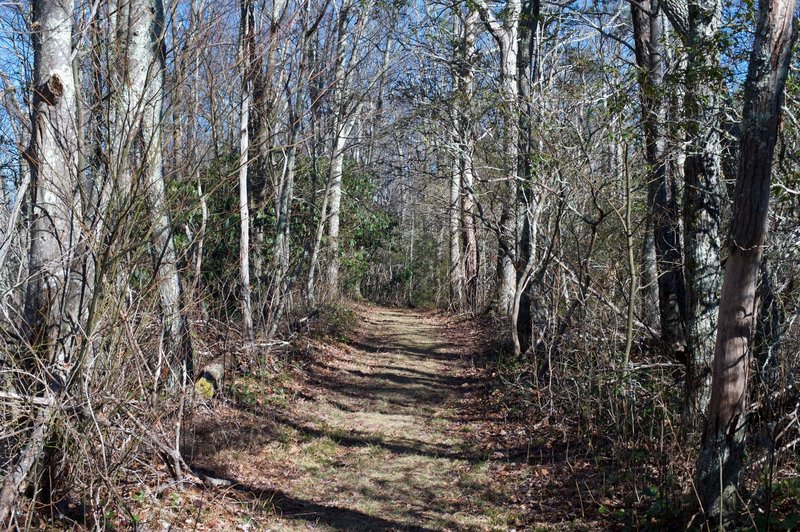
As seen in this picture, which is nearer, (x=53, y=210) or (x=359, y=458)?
(x=53, y=210)

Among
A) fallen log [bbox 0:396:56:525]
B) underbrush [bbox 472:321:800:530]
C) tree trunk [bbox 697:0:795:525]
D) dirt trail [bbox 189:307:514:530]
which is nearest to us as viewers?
fallen log [bbox 0:396:56:525]

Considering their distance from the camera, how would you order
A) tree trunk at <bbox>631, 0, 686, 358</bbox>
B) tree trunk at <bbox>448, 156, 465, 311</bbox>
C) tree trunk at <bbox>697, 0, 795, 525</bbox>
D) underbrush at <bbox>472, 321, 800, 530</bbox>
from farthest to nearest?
tree trunk at <bbox>448, 156, 465, 311</bbox>
tree trunk at <bbox>631, 0, 686, 358</bbox>
underbrush at <bbox>472, 321, 800, 530</bbox>
tree trunk at <bbox>697, 0, 795, 525</bbox>

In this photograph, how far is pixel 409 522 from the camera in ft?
18.6

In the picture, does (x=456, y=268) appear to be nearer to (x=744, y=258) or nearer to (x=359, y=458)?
(x=359, y=458)

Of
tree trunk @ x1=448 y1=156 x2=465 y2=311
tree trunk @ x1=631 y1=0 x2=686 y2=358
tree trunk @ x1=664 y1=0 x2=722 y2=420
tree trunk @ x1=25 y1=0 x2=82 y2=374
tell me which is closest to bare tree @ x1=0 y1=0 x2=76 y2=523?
tree trunk @ x1=25 y1=0 x2=82 y2=374

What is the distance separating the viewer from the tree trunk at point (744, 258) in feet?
13.4

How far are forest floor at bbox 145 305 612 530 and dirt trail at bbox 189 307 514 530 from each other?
0.01 meters

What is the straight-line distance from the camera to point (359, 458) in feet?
24.0

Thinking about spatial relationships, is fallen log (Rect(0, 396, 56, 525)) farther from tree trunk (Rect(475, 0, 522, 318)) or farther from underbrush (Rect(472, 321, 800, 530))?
tree trunk (Rect(475, 0, 522, 318))

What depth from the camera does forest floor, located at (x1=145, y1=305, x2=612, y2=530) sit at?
5.59 meters

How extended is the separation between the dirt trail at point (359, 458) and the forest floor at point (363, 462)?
0.6 inches

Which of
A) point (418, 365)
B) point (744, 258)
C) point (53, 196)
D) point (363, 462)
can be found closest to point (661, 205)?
point (744, 258)

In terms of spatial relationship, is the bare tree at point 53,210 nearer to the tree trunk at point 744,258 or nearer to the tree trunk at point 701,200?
the tree trunk at point 744,258

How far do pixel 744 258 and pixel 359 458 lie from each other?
461 cm
